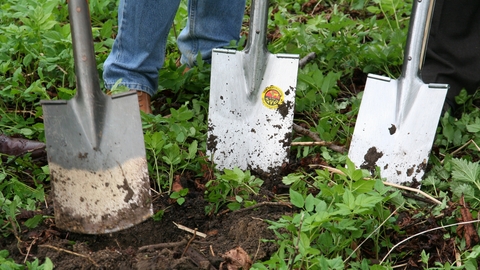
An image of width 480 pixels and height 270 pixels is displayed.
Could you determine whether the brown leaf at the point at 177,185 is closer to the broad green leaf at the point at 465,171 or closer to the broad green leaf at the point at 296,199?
the broad green leaf at the point at 296,199

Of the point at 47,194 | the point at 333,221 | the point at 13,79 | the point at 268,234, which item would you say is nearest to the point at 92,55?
the point at 47,194

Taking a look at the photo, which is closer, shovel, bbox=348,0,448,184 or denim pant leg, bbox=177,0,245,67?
shovel, bbox=348,0,448,184

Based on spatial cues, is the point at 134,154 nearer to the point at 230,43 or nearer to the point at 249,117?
the point at 249,117

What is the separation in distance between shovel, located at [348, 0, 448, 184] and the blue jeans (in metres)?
0.84

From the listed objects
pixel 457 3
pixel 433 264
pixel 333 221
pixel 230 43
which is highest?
pixel 457 3

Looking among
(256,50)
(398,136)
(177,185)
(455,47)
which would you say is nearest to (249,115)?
(256,50)

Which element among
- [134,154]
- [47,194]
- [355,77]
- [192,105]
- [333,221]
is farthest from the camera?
[355,77]

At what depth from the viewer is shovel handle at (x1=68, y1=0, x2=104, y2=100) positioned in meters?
1.72

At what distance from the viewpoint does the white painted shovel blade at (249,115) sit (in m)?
2.10

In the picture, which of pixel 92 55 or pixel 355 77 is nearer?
pixel 92 55

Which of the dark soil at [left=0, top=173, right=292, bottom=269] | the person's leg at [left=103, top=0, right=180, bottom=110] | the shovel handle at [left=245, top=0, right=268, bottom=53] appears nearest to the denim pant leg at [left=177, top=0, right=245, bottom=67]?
the person's leg at [left=103, top=0, right=180, bottom=110]

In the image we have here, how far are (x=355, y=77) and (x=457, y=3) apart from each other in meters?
0.59

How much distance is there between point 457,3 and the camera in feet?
7.80

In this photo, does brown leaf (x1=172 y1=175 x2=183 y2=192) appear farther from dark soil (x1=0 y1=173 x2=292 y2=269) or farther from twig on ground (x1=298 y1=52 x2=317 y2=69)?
twig on ground (x1=298 y1=52 x2=317 y2=69)
